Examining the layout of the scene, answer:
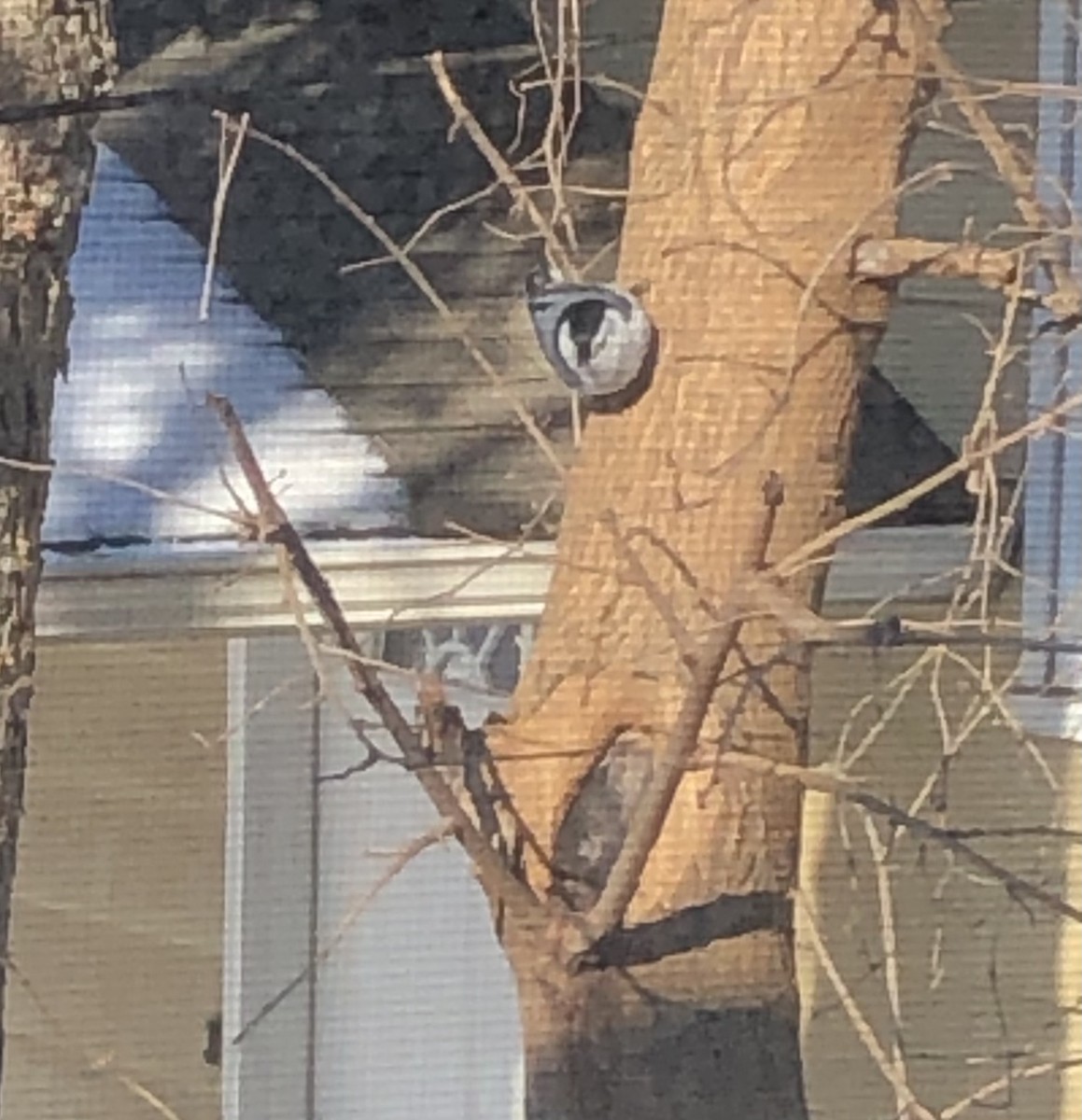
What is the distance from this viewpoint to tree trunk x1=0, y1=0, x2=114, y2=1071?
0.89m

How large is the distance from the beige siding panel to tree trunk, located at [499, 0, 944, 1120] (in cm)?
27

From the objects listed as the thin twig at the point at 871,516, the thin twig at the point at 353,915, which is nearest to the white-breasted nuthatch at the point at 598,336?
the thin twig at the point at 871,516

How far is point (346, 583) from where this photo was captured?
3.52 ft

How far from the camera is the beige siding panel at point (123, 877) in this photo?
105 cm

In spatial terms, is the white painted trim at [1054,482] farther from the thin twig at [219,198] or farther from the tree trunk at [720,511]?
the thin twig at [219,198]

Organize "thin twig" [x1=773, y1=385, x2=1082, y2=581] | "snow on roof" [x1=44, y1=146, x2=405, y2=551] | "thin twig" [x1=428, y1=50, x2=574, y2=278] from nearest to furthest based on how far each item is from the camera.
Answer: "thin twig" [x1=773, y1=385, x2=1082, y2=581] < "thin twig" [x1=428, y1=50, x2=574, y2=278] < "snow on roof" [x1=44, y1=146, x2=405, y2=551]

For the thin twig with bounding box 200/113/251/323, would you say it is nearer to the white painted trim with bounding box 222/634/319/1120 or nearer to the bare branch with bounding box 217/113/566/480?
the bare branch with bounding box 217/113/566/480

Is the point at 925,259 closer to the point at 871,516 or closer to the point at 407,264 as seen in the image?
the point at 871,516

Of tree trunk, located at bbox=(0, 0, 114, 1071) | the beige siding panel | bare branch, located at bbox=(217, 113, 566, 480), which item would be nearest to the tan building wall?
the beige siding panel

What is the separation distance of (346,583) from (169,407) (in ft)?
0.48

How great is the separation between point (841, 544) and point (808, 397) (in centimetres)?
13

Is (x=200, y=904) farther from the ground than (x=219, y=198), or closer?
closer

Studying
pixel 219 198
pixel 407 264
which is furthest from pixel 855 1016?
Result: pixel 219 198

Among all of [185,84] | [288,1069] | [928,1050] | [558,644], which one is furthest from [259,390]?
[928,1050]
